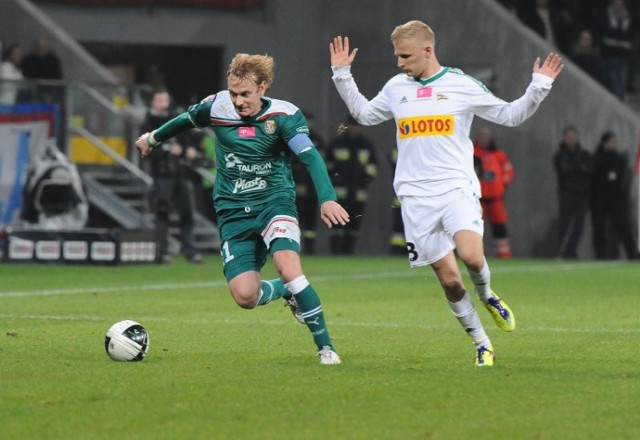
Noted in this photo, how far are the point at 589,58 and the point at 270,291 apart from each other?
18233 millimetres

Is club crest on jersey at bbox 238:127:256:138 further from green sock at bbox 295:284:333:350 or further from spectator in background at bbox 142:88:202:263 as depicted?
spectator in background at bbox 142:88:202:263

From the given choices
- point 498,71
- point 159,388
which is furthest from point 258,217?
point 498,71

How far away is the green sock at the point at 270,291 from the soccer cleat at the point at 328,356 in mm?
732

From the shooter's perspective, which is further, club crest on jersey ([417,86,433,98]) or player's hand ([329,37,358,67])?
player's hand ([329,37,358,67])

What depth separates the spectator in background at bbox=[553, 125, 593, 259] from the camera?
80.9 feet

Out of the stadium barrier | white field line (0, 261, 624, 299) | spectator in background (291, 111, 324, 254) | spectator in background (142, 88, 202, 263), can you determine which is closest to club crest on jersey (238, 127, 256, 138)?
white field line (0, 261, 624, 299)

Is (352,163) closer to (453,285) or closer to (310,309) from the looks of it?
(453,285)

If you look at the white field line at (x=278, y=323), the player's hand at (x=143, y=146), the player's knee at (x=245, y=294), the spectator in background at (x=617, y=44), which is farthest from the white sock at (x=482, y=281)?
the spectator in background at (x=617, y=44)

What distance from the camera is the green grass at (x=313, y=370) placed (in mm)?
7191

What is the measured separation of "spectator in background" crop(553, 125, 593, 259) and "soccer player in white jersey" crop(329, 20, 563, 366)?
15.1m

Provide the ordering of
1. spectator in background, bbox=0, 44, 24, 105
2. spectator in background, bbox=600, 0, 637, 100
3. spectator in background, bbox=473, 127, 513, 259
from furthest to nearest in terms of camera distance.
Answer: spectator in background, bbox=600, 0, 637, 100, spectator in background, bbox=473, 127, 513, 259, spectator in background, bbox=0, 44, 24, 105

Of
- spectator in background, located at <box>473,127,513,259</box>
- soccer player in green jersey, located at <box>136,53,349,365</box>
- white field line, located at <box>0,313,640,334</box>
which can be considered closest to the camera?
soccer player in green jersey, located at <box>136,53,349,365</box>

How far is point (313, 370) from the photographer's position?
9.30 m

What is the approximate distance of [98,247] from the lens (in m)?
20.7
